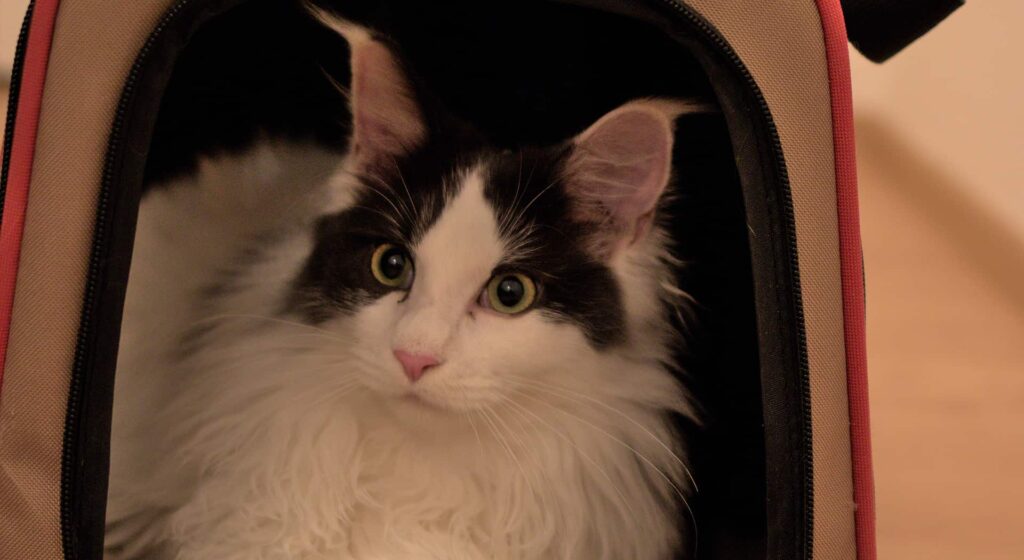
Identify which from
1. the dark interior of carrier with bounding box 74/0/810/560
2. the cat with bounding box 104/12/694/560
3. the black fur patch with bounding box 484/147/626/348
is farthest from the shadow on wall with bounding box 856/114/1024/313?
the black fur patch with bounding box 484/147/626/348

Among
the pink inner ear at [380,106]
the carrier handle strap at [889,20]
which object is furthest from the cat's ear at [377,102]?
the carrier handle strap at [889,20]

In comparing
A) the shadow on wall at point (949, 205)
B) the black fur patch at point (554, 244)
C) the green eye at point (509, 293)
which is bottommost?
the green eye at point (509, 293)

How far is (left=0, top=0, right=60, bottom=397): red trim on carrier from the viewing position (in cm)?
91

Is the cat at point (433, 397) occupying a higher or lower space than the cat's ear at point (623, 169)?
lower

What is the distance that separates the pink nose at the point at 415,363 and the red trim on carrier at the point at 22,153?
39 cm

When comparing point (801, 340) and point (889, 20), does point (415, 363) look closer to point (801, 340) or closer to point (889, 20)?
point (801, 340)

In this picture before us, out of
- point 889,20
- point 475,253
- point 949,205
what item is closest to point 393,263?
point 475,253

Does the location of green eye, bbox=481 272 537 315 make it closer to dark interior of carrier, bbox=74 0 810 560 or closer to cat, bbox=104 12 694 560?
cat, bbox=104 12 694 560

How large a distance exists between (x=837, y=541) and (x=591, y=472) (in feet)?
0.98

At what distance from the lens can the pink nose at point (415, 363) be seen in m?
0.95

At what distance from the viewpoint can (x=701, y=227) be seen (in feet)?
4.39

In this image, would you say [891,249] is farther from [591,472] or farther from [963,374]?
[591,472]

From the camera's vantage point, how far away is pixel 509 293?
3.46 ft

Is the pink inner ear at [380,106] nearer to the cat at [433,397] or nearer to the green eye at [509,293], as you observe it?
the cat at [433,397]
